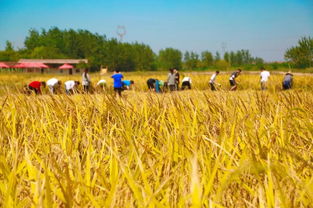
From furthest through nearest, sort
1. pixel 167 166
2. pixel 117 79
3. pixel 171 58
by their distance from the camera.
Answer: pixel 171 58, pixel 117 79, pixel 167 166

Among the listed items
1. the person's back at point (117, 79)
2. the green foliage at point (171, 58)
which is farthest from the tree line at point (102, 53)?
the person's back at point (117, 79)

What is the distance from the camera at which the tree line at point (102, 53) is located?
245 ft

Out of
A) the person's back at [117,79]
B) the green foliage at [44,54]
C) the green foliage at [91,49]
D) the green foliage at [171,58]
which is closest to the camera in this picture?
the person's back at [117,79]

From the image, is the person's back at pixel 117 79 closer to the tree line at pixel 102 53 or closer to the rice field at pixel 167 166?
the rice field at pixel 167 166

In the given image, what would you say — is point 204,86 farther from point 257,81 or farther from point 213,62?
point 213,62

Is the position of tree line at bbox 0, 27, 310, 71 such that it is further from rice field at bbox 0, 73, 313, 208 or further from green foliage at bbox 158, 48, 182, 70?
rice field at bbox 0, 73, 313, 208

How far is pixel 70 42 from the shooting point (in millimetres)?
90875

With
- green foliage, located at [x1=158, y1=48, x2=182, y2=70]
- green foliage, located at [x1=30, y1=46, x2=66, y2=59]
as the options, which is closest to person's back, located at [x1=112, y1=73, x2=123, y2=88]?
green foliage, located at [x1=30, y1=46, x2=66, y2=59]

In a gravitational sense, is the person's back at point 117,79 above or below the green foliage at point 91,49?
below

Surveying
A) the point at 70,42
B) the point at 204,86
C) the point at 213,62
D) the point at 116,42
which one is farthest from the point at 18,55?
the point at 204,86

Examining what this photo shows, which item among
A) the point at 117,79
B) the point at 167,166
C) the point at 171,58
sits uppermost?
the point at 171,58

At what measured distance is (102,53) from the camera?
7756 centimetres

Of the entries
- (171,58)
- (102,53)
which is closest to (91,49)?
(102,53)

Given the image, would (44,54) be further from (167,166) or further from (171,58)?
(167,166)
